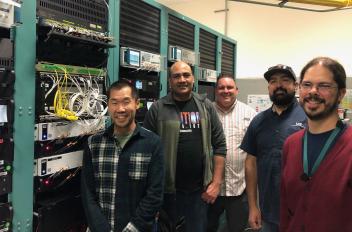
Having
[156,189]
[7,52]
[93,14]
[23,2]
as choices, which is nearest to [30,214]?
[156,189]

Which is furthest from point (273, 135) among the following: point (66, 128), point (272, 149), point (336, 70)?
point (66, 128)

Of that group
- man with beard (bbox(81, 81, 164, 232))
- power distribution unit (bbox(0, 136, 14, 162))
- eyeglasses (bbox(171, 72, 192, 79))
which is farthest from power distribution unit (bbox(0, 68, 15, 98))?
eyeglasses (bbox(171, 72, 192, 79))

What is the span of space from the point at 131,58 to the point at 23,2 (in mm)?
753

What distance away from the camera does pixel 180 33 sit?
2783 mm

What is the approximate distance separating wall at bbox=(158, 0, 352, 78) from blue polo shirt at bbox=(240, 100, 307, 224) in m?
2.80

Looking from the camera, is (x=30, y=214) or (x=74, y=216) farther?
(x=74, y=216)

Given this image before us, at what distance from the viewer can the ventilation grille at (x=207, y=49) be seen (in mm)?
3215

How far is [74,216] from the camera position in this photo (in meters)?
1.77

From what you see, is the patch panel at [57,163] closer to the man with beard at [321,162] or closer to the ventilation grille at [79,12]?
the ventilation grille at [79,12]

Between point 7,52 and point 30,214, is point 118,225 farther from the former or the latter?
point 7,52

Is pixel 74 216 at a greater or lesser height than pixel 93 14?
lesser

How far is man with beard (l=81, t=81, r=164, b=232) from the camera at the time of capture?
5.21 ft

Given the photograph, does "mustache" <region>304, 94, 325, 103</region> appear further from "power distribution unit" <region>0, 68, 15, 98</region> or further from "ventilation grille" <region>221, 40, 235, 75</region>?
"ventilation grille" <region>221, 40, 235, 75</region>

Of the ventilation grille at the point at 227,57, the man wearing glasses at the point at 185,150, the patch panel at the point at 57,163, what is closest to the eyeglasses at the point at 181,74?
the man wearing glasses at the point at 185,150
